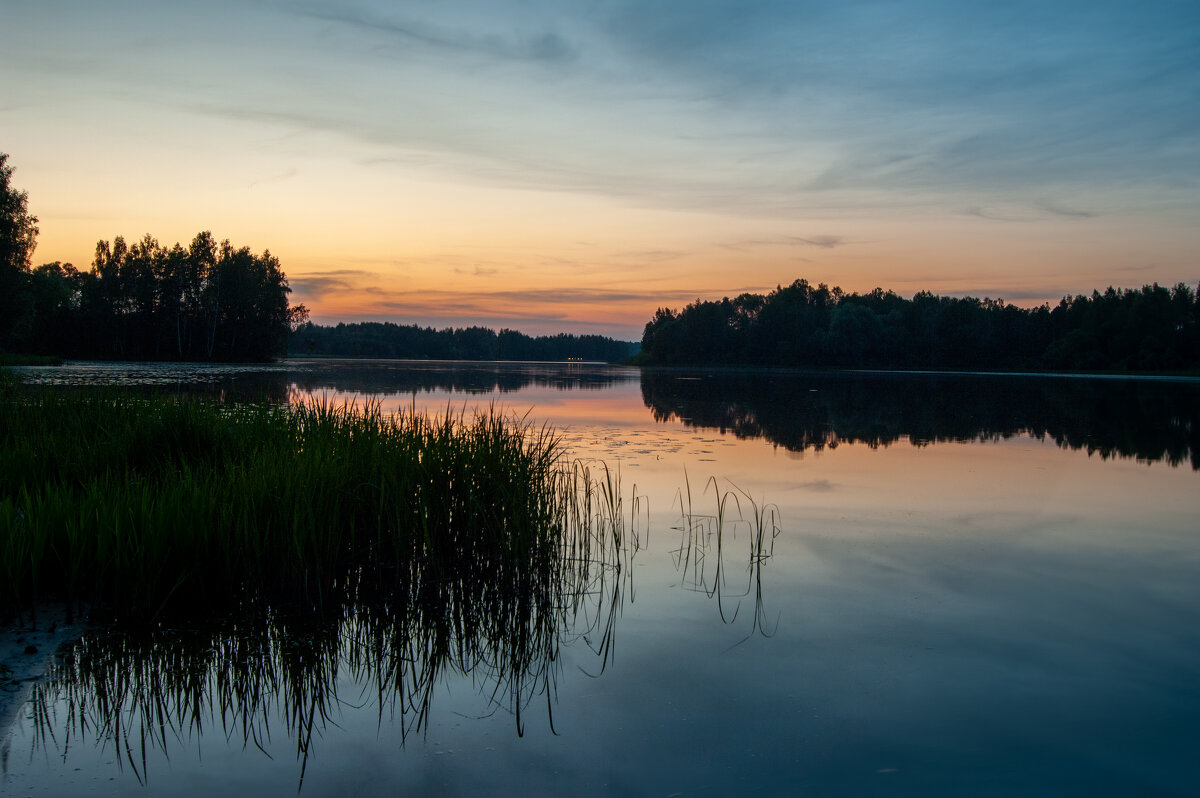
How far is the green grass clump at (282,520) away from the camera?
5.38 m

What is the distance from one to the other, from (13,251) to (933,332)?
104671 millimetres

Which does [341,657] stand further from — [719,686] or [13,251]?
[13,251]

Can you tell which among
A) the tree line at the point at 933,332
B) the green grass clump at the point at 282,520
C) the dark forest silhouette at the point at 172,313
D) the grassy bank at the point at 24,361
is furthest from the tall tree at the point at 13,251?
the tree line at the point at 933,332

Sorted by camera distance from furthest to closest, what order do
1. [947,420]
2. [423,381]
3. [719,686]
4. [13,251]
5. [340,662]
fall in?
1. [423,381]
2. [13,251]
3. [947,420]
4. [340,662]
5. [719,686]

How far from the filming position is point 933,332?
357 feet

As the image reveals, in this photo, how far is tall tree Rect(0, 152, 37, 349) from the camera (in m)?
38.9

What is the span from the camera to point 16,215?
4084 centimetres

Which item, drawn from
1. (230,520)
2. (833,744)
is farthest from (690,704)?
(230,520)

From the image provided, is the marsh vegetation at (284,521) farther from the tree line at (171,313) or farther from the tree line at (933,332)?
the tree line at (933,332)

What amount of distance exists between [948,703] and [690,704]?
5.26 feet

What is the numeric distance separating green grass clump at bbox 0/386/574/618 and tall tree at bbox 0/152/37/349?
39.6 m

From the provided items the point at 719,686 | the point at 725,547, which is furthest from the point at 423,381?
the point at 719,686

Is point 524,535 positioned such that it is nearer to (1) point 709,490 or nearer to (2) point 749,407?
(1) point 709,490

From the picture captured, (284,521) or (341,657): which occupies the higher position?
(284,521)
